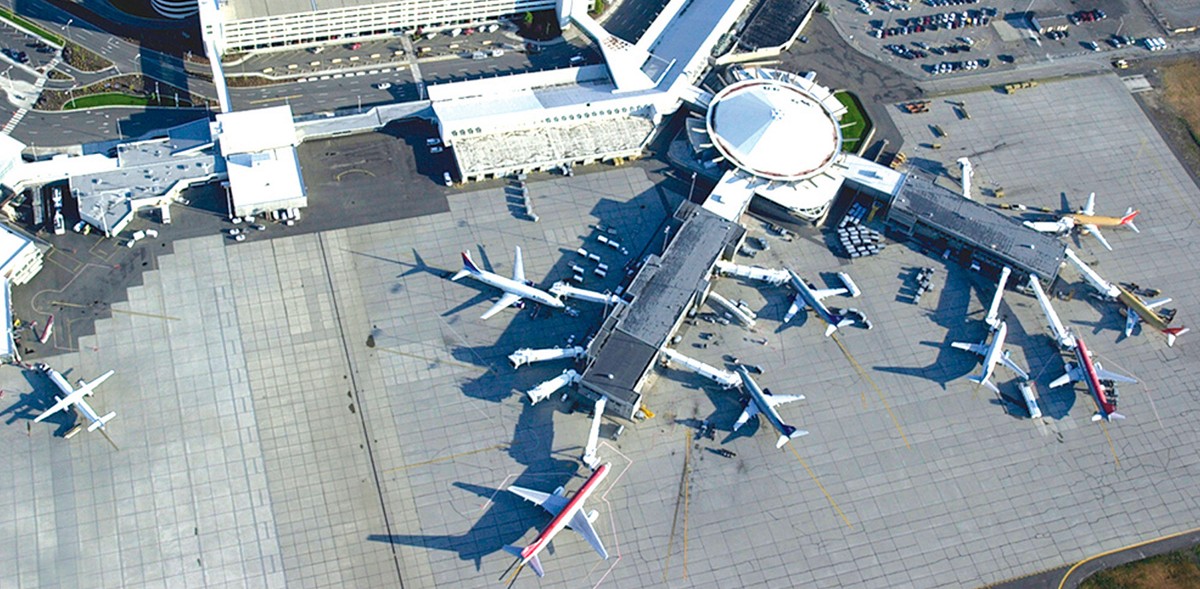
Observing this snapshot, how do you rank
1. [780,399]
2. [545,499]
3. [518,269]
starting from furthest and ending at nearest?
[518,269] < [780,399] < [545,499]

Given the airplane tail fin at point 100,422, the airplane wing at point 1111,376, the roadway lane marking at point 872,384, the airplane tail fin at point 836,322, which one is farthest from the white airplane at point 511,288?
the airplane wing at point 1111,376

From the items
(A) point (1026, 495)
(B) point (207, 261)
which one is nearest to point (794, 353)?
(A) point (1026, 495)

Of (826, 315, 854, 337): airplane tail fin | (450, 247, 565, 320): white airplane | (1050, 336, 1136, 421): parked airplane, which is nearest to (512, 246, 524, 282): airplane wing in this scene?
(450, 247, 565, 320): white airplane

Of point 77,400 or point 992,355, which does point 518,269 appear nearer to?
point 77,400

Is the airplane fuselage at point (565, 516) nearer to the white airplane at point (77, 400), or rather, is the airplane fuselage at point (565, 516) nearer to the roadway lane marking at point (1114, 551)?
the white airplane at point (77, 400)

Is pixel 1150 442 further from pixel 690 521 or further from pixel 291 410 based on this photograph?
pixel 291 410

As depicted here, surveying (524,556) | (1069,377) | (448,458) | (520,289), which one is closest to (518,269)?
(520,289)
